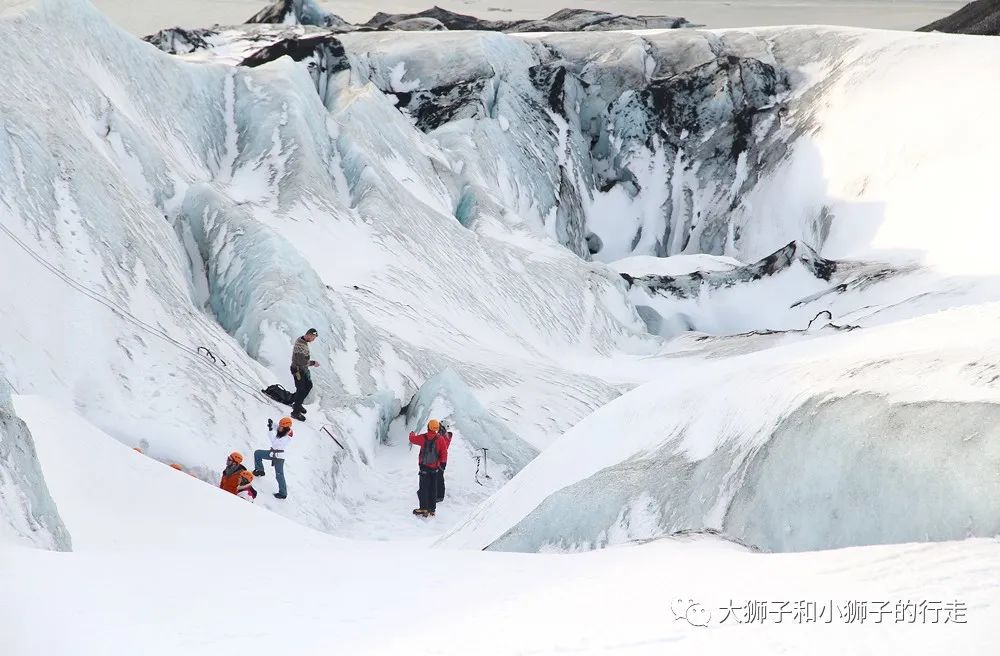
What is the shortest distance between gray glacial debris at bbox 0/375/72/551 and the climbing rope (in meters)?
7.90

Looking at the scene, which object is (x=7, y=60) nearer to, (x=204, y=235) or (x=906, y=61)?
(x=204, y=235)

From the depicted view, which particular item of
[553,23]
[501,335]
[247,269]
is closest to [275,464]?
[247,269]

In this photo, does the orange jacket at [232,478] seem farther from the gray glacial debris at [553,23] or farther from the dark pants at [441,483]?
the gray glacial debris at [553,23]

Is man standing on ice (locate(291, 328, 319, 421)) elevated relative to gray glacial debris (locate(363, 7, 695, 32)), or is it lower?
elevated

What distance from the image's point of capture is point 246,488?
13.4 m

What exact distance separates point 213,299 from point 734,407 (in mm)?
13858

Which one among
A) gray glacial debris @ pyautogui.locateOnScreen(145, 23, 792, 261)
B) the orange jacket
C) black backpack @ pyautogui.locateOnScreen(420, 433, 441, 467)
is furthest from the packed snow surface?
black backpack @ pyautogui.locateOnScreen(420, 433, 441, 467)

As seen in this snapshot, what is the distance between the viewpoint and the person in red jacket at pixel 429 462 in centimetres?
1466

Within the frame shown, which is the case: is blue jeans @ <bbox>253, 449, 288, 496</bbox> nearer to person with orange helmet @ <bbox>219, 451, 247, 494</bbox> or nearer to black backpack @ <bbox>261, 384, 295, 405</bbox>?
person with orange helmet @ <bbox>219, 451, 247, 494</bbox>

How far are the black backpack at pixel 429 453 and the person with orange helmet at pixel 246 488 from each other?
98.5 inches

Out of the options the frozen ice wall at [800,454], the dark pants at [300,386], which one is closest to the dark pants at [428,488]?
the dark pants at [300,386]

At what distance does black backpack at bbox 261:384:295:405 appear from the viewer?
16.5 m

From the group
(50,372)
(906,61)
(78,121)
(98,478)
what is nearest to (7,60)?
(78,121)

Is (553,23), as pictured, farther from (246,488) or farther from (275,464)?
(246,488)
